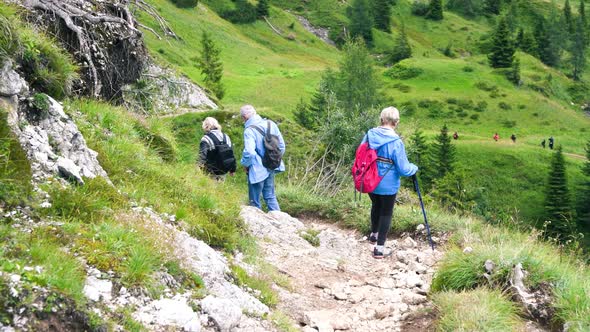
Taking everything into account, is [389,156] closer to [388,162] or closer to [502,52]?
[388,162]

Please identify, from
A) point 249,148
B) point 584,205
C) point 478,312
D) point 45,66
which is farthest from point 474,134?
point 45,66

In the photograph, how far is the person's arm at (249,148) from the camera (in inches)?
380

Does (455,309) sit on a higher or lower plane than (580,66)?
higher

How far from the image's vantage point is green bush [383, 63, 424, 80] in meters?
86.3

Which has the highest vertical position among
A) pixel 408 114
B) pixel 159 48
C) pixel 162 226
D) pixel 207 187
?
pixel 162 226

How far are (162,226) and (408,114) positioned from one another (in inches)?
2798

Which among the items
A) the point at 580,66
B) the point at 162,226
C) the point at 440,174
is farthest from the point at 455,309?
the point at 580,66

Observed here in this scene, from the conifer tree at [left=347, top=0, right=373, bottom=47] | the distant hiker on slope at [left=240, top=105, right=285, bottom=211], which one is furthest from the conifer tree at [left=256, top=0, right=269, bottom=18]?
the distant hiker on slope at [left=240, top=105, right=285, bottom=211]

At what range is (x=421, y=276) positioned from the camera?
780 cm

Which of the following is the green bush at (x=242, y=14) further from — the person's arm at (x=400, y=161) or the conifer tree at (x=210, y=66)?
the person's arm at (x=400, y=161)

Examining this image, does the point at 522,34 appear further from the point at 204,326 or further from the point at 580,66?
the point at 204,326

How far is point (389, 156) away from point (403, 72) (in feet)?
269

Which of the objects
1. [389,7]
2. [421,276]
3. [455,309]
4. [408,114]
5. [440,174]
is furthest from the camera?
[389,7]

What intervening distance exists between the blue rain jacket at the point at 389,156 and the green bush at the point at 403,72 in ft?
264
